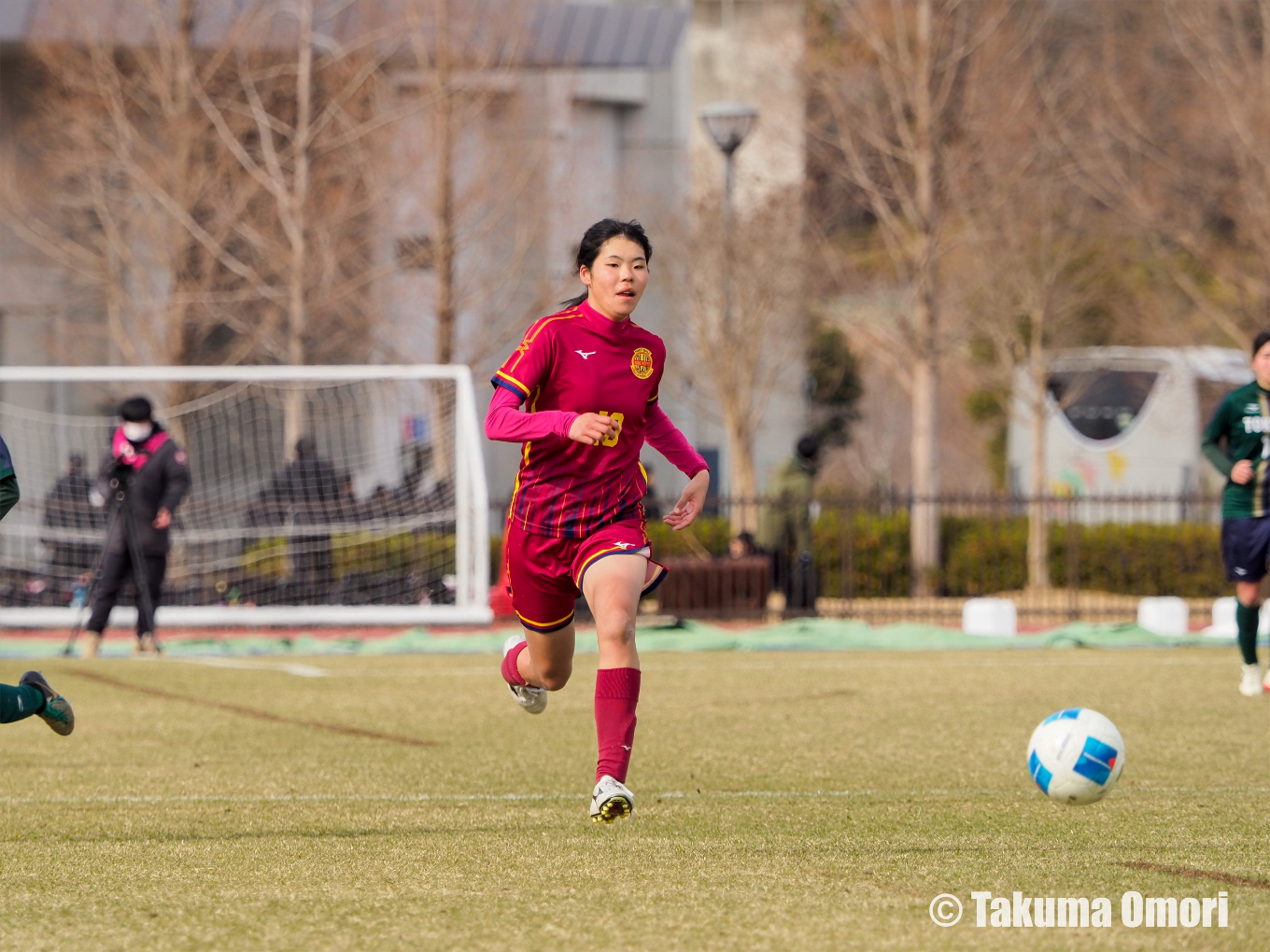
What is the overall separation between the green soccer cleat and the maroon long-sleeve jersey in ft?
6.82

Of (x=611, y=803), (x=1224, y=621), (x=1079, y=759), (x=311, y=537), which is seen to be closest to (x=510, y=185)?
(x=311, y=537)

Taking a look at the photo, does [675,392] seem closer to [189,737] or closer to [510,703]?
[510,703]

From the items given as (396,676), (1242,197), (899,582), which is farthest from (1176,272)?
(396,676)

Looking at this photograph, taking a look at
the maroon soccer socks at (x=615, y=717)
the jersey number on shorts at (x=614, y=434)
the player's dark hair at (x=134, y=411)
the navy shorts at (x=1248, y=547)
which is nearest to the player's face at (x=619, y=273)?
the jersey number on shorts at (x=614, y=434)

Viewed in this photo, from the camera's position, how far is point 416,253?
22.5 m

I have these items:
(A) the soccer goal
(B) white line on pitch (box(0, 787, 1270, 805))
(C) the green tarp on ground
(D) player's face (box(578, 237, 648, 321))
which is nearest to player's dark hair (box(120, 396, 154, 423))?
(C) the green tarp on ground

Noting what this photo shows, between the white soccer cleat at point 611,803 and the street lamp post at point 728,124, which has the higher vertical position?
the street lamp post at point 728,124

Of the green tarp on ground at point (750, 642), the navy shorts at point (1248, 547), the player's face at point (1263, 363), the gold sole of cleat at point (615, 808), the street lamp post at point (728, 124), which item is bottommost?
the green tarp on ground at point (750, 642)

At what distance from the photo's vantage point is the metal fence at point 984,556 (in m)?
20.5

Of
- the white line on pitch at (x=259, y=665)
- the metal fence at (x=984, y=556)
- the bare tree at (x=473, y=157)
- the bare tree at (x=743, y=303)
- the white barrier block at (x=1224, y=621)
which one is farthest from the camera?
the bare tree at (x=743, y=303)

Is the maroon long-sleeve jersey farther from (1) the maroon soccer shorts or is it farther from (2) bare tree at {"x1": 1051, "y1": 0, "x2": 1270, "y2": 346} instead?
(2) bare tree at {"x1": 1051, "y1": 0, "x2": 1270, "y2": 346}

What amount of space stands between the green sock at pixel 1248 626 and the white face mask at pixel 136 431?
9404 millimetres

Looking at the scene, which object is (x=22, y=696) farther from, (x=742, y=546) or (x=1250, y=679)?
(x=742, y=546)

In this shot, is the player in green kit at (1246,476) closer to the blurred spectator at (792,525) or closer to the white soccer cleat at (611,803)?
the white soccer cleat at (611,803)
